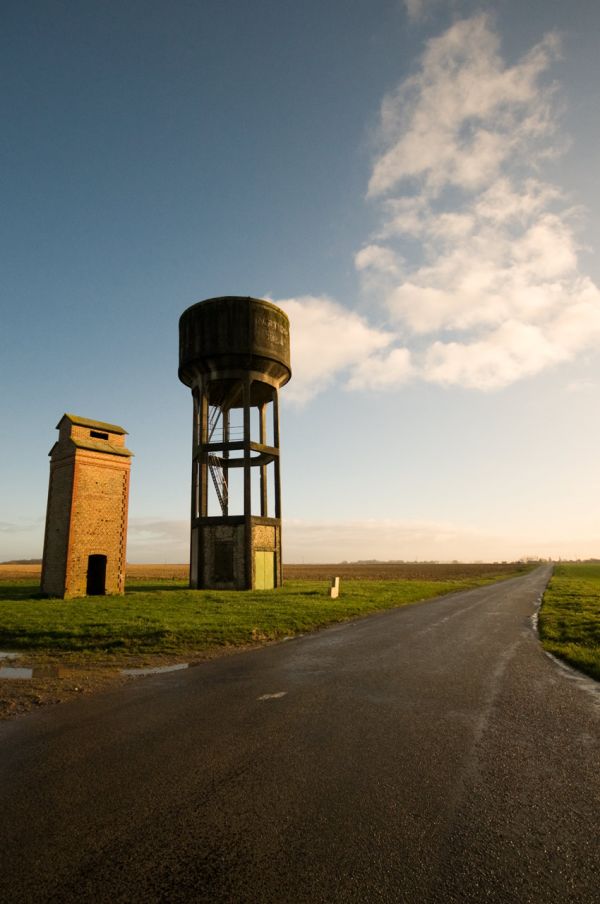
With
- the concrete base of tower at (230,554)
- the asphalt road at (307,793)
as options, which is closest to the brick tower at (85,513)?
the concrete base of tower at (230,554)

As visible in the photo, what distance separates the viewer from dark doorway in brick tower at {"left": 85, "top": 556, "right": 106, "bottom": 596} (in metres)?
26.8

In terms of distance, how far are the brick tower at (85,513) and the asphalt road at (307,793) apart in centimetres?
1923

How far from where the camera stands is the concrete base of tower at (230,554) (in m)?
29.4

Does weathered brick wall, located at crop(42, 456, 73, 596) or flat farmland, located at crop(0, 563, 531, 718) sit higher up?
weathered brick wall, located at crop(42, 456, 73, 596)

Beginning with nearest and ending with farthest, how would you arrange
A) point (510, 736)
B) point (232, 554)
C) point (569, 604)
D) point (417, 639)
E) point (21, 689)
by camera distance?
point (510, 736), point (21, 689), point (417, 639), point (569, 604), point (232, 554)

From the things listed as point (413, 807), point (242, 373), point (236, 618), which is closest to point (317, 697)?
point (413, 807)

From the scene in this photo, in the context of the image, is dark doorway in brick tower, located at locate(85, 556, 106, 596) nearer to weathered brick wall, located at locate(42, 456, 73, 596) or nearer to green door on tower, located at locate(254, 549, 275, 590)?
weathered brick wall, located at locate(42, 456, 73, 596)

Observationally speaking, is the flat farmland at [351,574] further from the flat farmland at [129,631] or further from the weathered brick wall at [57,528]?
the flat farmland at [129,631]

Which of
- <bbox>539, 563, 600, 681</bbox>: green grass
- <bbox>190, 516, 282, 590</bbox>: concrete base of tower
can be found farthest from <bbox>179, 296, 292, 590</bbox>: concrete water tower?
<bbox>539, 563, 600, 681</bbox>: green grass

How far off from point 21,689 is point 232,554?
21.1m

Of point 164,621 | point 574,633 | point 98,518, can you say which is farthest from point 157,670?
point 98,518

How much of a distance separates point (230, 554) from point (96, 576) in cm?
729

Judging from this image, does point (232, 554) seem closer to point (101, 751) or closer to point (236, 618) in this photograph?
point (236, 618)

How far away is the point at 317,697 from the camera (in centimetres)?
784
